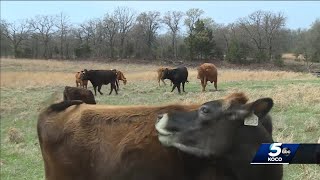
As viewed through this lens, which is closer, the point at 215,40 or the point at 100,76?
the point at 215,40

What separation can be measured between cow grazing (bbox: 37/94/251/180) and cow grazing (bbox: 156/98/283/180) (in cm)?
14

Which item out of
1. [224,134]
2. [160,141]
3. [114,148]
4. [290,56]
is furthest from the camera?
[290,56]

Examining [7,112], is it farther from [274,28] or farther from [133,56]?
[274,28]

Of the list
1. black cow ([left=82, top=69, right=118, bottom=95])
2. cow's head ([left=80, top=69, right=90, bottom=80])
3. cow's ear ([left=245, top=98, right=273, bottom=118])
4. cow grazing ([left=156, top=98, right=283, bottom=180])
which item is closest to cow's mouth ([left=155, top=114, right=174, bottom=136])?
cow grazing ([left=156, top=98, right=283, bottom=180])

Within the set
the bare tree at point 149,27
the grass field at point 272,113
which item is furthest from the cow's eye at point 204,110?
the bare tree at point 149,27

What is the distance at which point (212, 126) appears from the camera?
3527 millimetres

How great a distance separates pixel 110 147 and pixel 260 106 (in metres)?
1.42

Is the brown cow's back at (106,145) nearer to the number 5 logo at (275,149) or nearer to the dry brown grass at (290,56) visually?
the number 5 logo at (275,149)

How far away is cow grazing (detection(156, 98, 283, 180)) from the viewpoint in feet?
11.5

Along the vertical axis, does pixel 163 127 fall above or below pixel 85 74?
above

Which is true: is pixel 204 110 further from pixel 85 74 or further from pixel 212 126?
pixel 85 74

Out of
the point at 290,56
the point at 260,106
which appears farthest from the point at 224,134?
the point at 290,56

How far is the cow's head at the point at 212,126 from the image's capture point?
11.5ft

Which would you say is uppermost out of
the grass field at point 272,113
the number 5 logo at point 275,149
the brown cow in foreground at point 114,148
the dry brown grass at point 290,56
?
the dry brown grass at point 290,56
